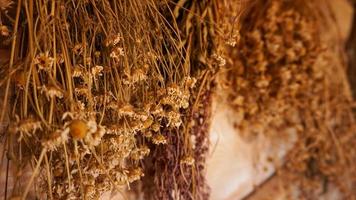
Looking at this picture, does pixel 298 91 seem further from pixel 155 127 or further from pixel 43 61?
pixel 43 61

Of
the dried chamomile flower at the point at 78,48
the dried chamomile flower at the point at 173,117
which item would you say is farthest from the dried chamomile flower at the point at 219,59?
the dried chamomile flower at the point at 78,48

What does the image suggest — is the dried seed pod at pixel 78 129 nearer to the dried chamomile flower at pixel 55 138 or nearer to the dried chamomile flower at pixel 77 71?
the dried chamomile flower at pixel 55 138

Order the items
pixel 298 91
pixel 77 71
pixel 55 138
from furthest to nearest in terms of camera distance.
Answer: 1. pixel 298 91
2. pixel 77 71
3. pixel 55 138

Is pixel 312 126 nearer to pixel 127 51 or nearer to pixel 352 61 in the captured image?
pixel 352 61

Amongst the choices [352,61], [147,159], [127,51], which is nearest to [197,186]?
[147,159]

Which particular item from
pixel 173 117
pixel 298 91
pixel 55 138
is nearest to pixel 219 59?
pixel 173 117

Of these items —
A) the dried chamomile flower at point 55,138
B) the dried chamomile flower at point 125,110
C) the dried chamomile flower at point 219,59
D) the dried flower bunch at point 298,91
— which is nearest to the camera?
the dried chamomile flower at point 55,138
